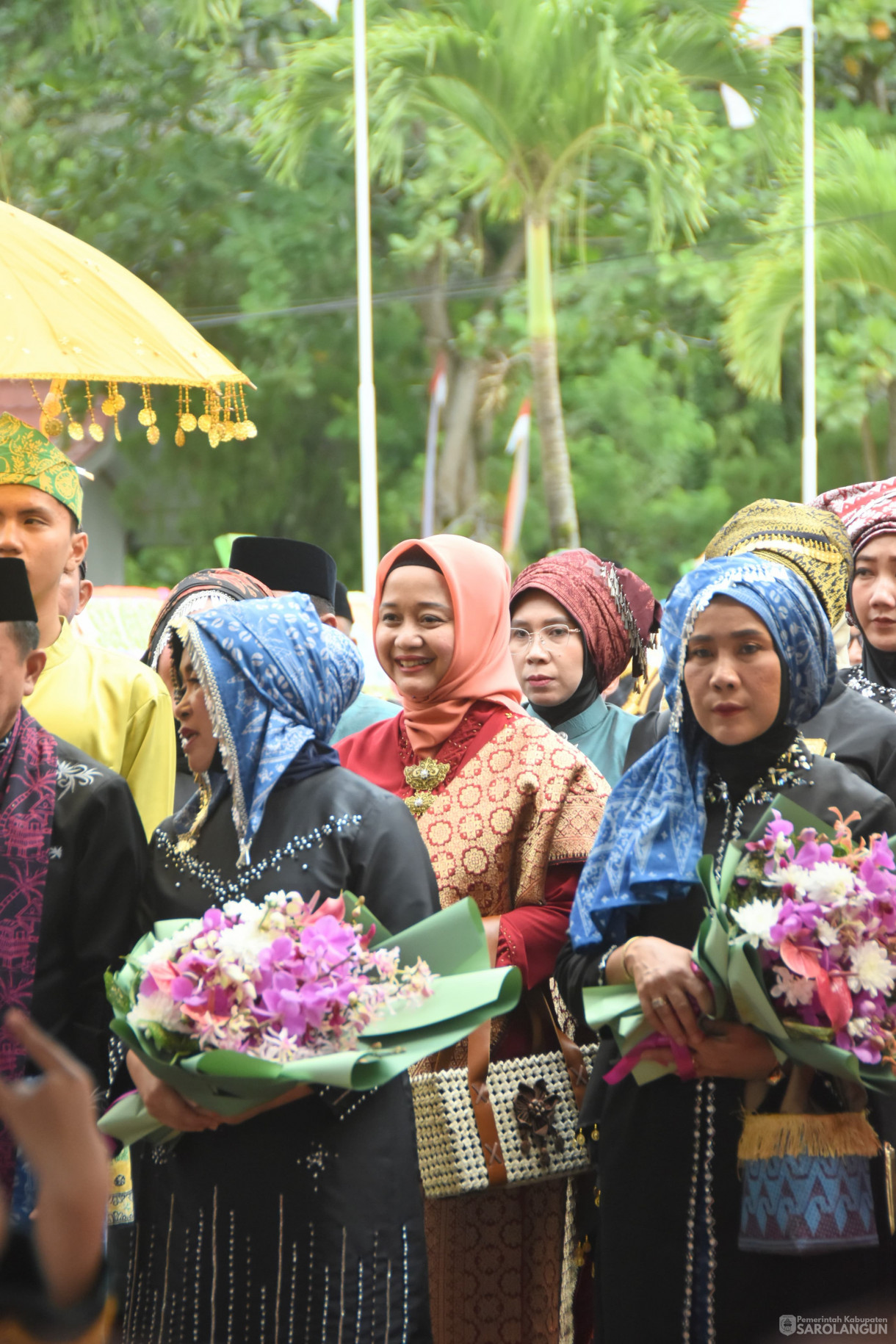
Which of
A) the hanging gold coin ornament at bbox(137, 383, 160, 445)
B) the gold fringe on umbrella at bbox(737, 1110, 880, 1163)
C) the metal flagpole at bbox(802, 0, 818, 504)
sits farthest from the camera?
the metal flagpole at bbox(802, 0, 818, 504)

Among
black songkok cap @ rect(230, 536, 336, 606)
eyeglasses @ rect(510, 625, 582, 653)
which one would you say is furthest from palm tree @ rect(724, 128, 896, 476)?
eyeglasses @ rect(510, 625, 582, 653)

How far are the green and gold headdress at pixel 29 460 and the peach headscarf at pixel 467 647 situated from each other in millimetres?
841

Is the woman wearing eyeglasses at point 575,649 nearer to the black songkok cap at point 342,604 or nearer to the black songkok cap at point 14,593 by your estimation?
the black songkok cap at point 342,604

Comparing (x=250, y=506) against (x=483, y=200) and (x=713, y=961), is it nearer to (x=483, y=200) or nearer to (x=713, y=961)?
(x=483, y=200)

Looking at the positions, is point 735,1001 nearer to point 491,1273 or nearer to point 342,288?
point 491,1273

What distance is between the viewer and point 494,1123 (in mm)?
3342

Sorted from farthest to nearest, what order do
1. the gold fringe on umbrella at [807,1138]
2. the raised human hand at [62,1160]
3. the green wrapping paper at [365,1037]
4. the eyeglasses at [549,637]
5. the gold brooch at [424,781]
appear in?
the eyeglasses at [549,637]
the gold brooch at [424,781]
the gold fringe on umbrella at [807,1138]
the green wrapping paper at [365,1037]
the raised human hand at [62,1160]

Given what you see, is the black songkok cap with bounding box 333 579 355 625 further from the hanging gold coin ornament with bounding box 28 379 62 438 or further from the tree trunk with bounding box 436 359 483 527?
the tree trunk with bounding box 436 359 483 527

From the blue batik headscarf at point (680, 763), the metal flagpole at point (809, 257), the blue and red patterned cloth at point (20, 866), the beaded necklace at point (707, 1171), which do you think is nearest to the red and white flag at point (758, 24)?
the metal flagpole at point (809, 257)

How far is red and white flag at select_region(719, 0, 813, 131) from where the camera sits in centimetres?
1848

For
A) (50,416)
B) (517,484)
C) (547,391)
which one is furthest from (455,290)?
(50,416)

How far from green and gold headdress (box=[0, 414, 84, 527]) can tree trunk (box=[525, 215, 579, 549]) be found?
16.8m

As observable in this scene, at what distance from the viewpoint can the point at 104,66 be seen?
2600 centimetres

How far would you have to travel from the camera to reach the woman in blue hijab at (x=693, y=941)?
2803 millimetres
